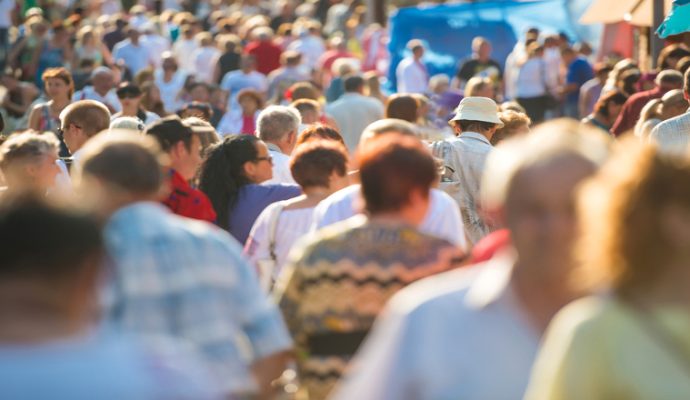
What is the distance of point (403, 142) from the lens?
504 centimetres

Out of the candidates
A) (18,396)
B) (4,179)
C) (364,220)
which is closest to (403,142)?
(364,220)

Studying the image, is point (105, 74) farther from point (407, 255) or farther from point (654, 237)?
point (654, 237)

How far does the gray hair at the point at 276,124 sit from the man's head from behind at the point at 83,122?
96cm

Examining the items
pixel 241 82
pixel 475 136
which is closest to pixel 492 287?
pixel 475 136

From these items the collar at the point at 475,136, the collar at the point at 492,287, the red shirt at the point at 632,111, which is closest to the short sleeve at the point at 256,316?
the collar at the point at 492,287

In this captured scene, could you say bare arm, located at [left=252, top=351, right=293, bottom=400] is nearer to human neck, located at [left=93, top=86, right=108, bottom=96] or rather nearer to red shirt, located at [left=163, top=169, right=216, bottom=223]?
red shirt, located at [left=163, top=169, right=216, bottom=223]

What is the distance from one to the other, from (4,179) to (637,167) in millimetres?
5229

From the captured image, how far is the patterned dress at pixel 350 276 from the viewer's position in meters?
4.89

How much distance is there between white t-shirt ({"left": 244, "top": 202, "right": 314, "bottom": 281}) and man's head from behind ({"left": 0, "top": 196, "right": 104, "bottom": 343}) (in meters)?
3.84

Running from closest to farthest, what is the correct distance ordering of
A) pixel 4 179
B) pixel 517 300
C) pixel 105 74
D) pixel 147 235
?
1. pixel 517 300
2. pixel 147 235
3. pixel 4 179
4. pixel 105 74

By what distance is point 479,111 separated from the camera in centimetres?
1023

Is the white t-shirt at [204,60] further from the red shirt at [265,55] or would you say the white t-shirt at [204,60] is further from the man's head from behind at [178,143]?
the man's head from behind at [178,143]

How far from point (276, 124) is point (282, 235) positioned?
9.96 feet

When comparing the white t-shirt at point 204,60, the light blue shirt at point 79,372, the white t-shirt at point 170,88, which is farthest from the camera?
the white t-shirt at point 204,60
